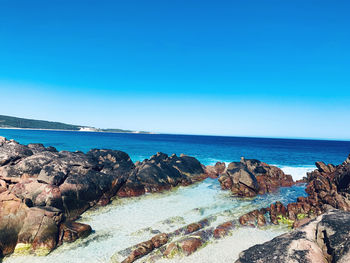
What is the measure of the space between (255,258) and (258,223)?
745 centimetres

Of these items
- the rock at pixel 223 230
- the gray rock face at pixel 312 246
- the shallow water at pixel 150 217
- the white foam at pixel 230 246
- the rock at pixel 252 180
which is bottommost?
the shallow water at pixel 150 217

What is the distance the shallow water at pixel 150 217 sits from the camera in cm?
1172

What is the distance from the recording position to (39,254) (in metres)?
11.2

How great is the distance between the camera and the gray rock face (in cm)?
834

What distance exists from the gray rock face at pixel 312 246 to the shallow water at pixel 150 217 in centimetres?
375

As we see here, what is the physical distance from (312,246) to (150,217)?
1134 centimetres

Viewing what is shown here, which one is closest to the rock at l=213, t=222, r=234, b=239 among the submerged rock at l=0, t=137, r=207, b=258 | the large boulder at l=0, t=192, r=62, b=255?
the submerged rock at l=0, t=137, r=207, b=258

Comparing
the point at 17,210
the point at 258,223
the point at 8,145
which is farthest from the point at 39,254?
the point at 8,145

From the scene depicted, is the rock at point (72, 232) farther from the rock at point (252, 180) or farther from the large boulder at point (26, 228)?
the rock at point (252, 180)

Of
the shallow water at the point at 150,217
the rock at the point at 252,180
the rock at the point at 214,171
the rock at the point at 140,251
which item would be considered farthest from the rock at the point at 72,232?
the rock at the point at 214,171

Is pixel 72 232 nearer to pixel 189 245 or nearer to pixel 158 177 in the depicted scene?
pixel 189 245

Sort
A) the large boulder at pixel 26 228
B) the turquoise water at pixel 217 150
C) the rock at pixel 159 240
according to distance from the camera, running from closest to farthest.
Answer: the large boulder at pixel 26 228 → the rock at pixel 159 240 → the turquoise water at pixel 217 150

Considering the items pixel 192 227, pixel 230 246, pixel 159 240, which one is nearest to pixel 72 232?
pixel 159 240

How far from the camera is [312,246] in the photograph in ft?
29.6
